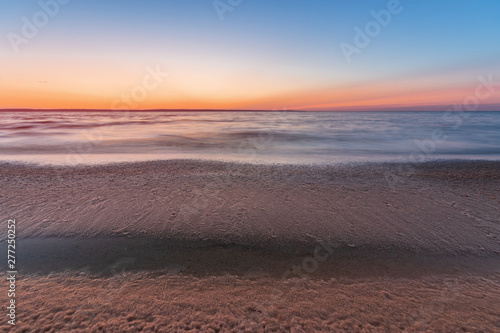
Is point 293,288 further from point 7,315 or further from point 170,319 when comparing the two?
point 7,315

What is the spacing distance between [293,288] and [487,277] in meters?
3.42

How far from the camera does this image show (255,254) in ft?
16.7

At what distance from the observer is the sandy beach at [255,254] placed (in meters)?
3.53

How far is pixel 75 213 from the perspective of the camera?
666 cm

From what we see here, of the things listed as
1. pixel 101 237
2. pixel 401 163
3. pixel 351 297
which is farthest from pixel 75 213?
pixel 401 163

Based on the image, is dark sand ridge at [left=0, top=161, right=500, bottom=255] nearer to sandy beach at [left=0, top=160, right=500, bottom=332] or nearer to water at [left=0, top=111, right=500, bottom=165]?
sandy beach at [left=0, top=160, right=500, bottom=332]
